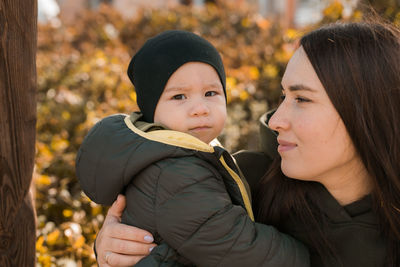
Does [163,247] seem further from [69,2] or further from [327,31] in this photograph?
[69,2]

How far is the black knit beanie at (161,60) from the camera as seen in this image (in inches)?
81.7

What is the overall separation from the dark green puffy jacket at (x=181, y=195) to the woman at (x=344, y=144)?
0.53 ft

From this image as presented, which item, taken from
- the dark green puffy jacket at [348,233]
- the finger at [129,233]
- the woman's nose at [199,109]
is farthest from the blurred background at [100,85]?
the finger at [129,233]

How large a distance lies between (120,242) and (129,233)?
3.5 inches

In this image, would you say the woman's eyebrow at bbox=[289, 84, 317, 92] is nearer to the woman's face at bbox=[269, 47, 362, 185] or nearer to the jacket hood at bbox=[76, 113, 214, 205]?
the woman's face at bbox=[269, 47, 362, 185]

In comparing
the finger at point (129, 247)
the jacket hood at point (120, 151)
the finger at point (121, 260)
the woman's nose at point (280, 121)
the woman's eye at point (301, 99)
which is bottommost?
the finger at point (121, 260)

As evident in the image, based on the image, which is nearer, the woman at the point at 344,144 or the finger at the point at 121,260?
the woman at the point at 344,144

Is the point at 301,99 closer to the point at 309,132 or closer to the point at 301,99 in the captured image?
the point at 301,99

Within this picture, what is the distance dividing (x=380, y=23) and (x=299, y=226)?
916mm

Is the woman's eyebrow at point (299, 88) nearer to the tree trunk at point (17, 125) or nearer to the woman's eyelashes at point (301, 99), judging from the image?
the woman's eyelashes at point (301, 99)

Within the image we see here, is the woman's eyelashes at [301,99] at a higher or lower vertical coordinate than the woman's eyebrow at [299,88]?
lower

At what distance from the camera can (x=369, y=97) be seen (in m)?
1.76

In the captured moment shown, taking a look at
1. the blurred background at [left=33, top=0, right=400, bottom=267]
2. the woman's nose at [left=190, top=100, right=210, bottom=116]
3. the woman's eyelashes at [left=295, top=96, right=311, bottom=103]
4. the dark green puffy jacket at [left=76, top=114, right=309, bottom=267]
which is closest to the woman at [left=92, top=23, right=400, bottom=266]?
the woman's eyelashes at [left=295, top=96, right=311, bottom=103]

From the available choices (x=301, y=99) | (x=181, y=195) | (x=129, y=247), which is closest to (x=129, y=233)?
(x=129, y=247)
